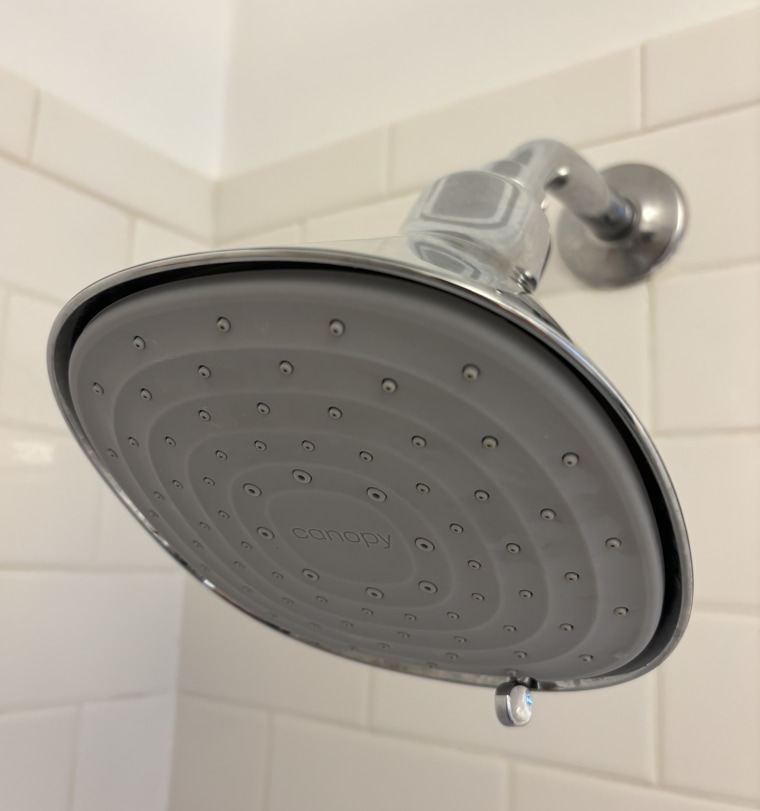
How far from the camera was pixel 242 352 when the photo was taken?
0.93 ft

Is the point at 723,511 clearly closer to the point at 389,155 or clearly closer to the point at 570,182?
the point at 570,182

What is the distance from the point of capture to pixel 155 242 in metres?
0.81

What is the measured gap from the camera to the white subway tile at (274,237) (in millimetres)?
798

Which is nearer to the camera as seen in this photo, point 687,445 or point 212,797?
point 687,445

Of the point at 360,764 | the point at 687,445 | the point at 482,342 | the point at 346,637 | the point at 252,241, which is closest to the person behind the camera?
the point at 482,342

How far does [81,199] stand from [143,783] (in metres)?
0.54

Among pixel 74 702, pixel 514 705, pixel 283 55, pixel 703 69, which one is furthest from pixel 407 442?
pixel 283 55

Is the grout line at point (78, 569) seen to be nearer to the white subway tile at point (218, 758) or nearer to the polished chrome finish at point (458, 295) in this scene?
the white subway tile at point (218, 758)

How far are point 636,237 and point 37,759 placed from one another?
62 centimetres

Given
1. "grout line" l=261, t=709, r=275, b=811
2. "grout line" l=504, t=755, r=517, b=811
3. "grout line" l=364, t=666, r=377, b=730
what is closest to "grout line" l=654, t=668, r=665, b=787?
"grout line" l=504, t=755, r=517, b=811

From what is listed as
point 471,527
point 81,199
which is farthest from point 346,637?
point 81,199

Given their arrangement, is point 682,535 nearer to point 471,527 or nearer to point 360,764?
point 471,527

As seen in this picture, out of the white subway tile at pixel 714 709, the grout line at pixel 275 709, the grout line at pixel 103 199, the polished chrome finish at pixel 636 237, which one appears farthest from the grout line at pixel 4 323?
the white subway tile at pixel 714 709

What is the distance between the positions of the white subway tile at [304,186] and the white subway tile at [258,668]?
374 millimetres
